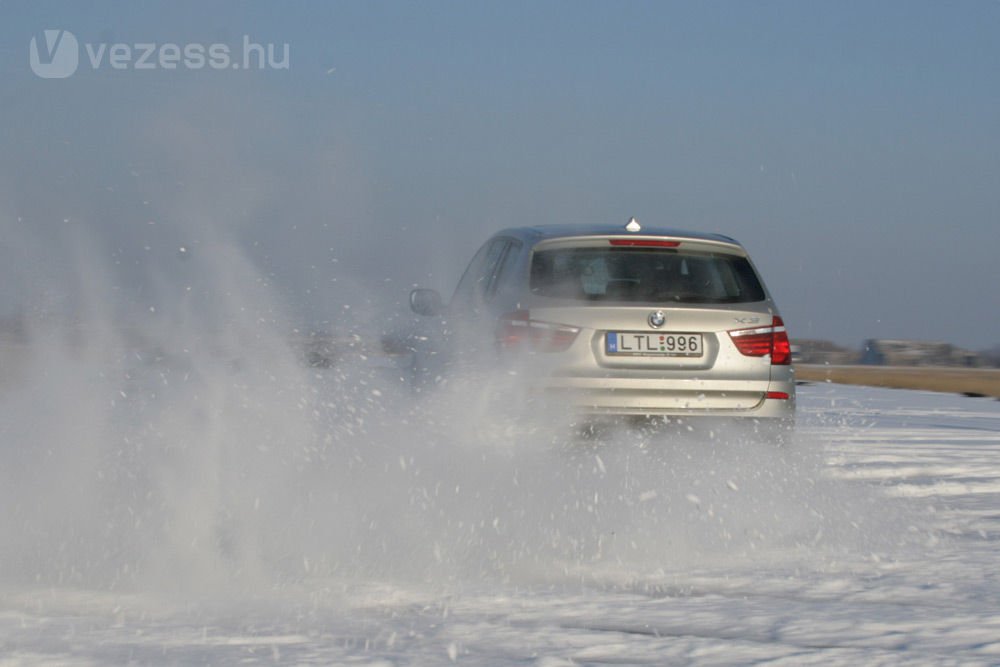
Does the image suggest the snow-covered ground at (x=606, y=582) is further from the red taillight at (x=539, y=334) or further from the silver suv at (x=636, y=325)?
the red taillight at (x=539, y=334)

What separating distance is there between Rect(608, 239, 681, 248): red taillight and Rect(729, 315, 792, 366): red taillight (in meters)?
0.55

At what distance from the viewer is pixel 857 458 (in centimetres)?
909

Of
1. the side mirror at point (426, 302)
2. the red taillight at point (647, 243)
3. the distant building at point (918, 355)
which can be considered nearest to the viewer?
the red taillight at point (647, 243)

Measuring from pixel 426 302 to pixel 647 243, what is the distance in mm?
1374

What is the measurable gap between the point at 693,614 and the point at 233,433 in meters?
3.37

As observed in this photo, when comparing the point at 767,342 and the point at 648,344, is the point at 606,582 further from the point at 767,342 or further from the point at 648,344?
the point at 767,342

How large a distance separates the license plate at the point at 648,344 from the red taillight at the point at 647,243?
1.69ft

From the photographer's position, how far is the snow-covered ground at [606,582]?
147 inches

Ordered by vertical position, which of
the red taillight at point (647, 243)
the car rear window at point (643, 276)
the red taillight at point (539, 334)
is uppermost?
the red taillight at point (647, 243)

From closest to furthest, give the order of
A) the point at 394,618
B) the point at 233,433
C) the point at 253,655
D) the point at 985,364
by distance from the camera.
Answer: the point at 253,655
the point at 394,618
the point at 233,433
the point at 985,364

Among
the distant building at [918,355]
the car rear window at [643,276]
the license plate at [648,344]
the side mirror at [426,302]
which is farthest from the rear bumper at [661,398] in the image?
the distant building at [918,355]

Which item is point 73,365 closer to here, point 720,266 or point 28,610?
point 720,266

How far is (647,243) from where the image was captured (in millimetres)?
6855

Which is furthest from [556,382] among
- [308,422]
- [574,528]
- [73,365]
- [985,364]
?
[985,364]
